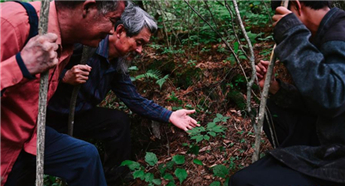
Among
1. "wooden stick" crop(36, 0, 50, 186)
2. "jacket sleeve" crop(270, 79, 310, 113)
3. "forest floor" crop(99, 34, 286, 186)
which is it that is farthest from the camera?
"forest floor" crop(99, 34, 286, 186)

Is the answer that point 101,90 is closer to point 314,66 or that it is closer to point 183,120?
point 183,120

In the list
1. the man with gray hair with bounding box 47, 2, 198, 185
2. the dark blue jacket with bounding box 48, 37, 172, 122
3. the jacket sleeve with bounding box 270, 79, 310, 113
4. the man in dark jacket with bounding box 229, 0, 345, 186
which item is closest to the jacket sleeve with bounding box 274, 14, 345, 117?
the man in dark jacket with bounding box 229, 0, 345, 186

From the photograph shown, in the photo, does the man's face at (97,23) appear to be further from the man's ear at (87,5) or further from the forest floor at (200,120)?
the forest floor at (200,120)

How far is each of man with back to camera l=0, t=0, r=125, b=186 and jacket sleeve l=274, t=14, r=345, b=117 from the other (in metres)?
1.06

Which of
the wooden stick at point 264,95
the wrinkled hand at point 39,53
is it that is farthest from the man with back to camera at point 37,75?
the wooden stick at point 264,95

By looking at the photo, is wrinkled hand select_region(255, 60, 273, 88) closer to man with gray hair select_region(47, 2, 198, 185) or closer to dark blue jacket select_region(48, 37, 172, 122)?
man with gray hair select_region(47, 2, 198, 185)

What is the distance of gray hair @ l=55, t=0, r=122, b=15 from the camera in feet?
5.65

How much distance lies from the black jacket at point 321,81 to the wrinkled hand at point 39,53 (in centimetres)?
128

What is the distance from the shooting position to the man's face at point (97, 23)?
1778mm

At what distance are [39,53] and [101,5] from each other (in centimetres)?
54

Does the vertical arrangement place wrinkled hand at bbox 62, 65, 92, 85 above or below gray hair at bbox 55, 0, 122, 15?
below

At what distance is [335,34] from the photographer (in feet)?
5.57

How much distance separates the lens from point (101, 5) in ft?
5.76

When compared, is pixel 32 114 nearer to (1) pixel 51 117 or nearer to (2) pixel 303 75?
(1) pixel 51 117
